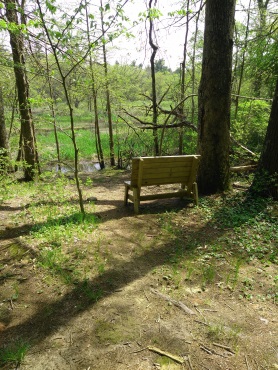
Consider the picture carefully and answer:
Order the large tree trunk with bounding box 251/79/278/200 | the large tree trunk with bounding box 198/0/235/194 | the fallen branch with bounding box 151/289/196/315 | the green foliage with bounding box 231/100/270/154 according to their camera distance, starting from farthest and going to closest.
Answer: the green foliage with bounding box 231/100/270/154, the large tree trunk with bounding box 251/79/278/200, the large tree trunk with bounding box 198/0/235/194, the fallen branch with bounding box 151/289/196/315

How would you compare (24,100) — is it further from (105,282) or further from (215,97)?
(105,282)

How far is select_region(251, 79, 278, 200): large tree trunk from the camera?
17.7 feet

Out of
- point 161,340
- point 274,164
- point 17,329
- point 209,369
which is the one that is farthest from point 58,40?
point 274,164

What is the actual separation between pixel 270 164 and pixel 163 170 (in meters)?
2.41

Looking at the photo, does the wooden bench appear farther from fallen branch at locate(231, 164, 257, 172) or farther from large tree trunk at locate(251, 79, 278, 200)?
fallen branch at locate(231, 164, 257, 172)

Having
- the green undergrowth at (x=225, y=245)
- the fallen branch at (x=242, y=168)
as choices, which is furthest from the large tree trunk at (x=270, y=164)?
the fallen branch at (x=242, y=168)

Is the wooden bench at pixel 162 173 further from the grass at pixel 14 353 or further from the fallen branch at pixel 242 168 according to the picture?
the grass at pixel 14 353

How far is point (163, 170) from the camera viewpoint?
5.20 meters

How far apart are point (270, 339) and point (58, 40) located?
180 inches

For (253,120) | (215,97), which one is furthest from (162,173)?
(253,120)

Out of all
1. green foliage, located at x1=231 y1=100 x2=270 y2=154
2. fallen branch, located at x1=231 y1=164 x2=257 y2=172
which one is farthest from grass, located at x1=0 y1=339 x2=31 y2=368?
green foliage, located at x1=231 y1=100 x2=270 y2=154

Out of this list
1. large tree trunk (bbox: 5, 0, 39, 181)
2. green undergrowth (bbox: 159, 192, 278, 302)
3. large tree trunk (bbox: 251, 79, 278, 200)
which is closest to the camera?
green undergrowth (bbox: 159, 192, 278, 302)

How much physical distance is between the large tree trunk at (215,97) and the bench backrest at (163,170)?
0.70 metres

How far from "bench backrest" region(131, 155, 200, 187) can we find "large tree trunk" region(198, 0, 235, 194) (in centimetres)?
70
